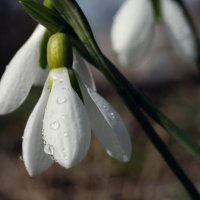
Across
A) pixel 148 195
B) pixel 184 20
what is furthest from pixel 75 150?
pixel 148 195

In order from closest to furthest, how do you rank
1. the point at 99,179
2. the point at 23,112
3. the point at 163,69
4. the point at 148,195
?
the point at 148,195 → the point at 99,179 → the point at 23,112 → the point at 163,69

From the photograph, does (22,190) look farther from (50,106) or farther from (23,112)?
(50,106)

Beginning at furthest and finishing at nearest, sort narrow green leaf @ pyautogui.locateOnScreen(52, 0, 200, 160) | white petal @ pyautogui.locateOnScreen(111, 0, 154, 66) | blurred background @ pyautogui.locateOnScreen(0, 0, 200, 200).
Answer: blurred background @ pyautogui.locateOnScreen(0, 0, 200, 200), white petal @ pyautogui.locateOnScreen(111, 0, 154, 66), narrow green leaf @ pyautogui.locateOnScreen(52, 0, 200, 160)

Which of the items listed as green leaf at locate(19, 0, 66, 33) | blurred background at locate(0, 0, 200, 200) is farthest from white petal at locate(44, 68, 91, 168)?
blurred background at locate(0, 0, 200, 200)

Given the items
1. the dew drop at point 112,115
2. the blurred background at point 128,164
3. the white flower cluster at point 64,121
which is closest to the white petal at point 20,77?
A: the white flower cluster at point 64,121

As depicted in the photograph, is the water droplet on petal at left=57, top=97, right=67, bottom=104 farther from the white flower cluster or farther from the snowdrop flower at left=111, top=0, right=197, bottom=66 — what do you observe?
the snowdrop flower at left=111, top=0, right=197, bottom=66

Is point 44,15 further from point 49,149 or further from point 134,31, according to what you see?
point 134,31
